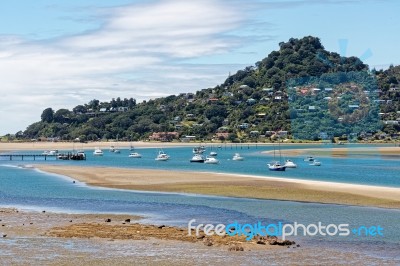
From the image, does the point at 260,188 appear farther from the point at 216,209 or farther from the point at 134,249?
the point at 134,249

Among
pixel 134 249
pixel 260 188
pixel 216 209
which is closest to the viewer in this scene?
pixel 134 249

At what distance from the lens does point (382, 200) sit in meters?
53.0

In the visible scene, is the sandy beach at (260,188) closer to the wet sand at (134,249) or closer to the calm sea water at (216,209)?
the calm sea water at (216,209)

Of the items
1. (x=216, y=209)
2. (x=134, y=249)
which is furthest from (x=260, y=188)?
(x=134, y=249)

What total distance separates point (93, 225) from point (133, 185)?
30098mm

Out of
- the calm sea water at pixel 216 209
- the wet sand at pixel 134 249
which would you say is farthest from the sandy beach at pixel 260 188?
the wet sand at pixel 134 249

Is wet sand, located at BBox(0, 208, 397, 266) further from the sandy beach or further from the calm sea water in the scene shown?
the sandy beach

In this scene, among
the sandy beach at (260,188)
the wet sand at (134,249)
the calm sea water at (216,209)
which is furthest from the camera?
the sandy beach at (260,188)

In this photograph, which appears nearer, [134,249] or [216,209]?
[134,249]

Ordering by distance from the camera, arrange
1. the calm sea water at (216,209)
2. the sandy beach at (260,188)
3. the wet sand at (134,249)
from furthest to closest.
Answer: the sandy beach at (260,188)
the calm sea water at (216,209)
the wet sand at (134,249)

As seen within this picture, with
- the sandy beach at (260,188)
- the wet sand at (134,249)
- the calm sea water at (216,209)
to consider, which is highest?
the sandy beach at (260,188)

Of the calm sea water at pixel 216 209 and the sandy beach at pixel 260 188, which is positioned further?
the sandy beach at pixel 260 188

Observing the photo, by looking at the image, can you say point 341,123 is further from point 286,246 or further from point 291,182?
point 286,246

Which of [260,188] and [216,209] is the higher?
[260,188]
